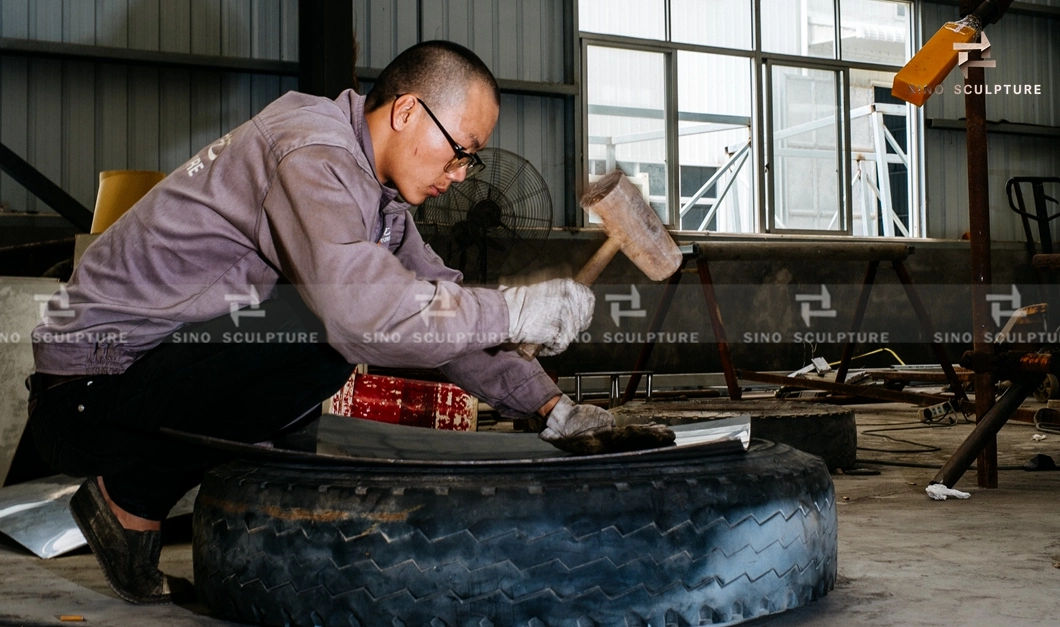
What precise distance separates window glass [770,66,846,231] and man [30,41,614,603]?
743 centimetres

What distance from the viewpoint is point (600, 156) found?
26.1 ft

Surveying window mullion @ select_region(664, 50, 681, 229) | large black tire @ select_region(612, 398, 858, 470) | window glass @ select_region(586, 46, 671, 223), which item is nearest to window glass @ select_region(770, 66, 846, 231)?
window mullion @ select_region(664, 50, 681, 229)

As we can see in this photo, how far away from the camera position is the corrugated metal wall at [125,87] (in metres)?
6.34

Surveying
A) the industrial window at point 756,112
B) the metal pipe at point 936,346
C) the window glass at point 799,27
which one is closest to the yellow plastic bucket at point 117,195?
the metal pipe at point 936,346

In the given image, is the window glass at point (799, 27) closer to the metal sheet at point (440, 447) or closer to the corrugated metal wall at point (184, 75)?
the corrugated metal wall at point (184, 75)

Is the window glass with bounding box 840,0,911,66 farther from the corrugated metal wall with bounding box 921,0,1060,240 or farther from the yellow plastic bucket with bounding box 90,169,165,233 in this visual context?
the yellow plastic bucket with bounding box 90,169,165,233

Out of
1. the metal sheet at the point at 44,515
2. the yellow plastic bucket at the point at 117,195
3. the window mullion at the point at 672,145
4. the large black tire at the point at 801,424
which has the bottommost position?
the metal sheet at the point at 44,515

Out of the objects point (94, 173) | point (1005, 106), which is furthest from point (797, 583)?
point (1005, 106)

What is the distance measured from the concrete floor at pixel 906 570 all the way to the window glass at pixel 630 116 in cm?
548

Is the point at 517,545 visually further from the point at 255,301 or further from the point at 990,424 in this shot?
the point at 990,424

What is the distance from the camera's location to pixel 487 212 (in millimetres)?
5715

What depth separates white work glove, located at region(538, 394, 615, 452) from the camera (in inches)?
74.1

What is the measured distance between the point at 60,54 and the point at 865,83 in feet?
23.5

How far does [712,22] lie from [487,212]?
12.7 ft
